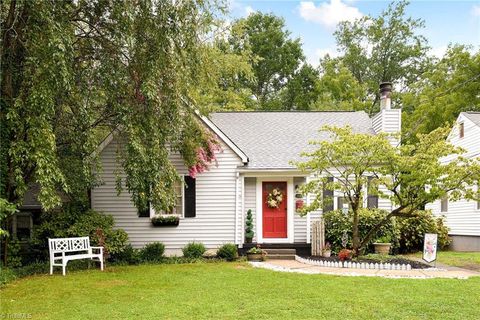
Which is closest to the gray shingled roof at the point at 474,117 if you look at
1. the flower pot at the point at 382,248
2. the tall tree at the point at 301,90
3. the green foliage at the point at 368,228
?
the green foliage at the point at 368,228

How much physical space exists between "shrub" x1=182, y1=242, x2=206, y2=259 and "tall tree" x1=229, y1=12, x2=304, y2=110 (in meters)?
24.0

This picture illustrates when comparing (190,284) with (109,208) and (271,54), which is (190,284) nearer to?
(109,208)

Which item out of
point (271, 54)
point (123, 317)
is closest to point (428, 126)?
point (271, 54)

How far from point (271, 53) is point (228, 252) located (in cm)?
2697

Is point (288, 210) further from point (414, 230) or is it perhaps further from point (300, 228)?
point (414, 230)

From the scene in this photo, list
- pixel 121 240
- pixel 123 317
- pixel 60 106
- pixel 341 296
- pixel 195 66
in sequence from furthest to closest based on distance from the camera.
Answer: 1. pixel 121 240
2. pixel 195 66
3. pixel 60 106
4. pixel 341 296
5. pixel 123 317

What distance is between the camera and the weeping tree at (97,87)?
7.86 meters

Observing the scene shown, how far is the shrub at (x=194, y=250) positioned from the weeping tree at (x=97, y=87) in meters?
2.62

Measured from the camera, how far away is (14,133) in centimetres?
861

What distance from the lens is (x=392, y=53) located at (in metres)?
33.7

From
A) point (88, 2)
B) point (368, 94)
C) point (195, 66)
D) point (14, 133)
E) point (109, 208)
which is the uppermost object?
Answer: point (368, 94)

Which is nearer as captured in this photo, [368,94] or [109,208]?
[109,208]

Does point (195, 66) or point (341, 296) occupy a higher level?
point (195, 66)

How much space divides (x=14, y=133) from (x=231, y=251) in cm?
635
